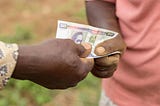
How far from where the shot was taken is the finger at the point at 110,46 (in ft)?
6.59

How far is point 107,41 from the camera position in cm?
204

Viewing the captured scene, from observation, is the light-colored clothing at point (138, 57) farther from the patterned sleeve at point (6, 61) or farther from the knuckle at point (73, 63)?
the patterned sleeve at point (6, 61)

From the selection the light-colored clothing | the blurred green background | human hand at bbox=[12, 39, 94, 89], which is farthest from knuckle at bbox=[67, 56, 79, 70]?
the blurred green background

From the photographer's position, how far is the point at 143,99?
2.16m

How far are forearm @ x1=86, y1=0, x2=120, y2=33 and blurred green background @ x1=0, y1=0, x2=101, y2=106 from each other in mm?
1382

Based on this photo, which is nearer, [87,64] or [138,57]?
[87,64]

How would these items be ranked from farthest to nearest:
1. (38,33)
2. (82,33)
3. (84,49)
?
(38,33)
(82,33)
(84,49)

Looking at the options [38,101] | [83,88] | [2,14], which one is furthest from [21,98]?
[2,14]

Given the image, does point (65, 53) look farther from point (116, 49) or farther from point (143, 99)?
point (143, 99)

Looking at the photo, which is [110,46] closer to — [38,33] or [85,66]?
[85,66]

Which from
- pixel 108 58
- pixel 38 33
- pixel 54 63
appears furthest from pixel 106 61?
pixel 38 33

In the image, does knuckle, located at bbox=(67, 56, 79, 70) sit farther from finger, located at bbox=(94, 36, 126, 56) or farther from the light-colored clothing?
the light-colored clothing

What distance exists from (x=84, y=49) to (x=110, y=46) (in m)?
0.12

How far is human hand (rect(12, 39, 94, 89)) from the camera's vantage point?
1.82 meters
